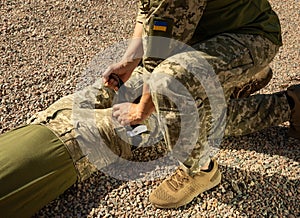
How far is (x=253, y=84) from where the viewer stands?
3.26 m

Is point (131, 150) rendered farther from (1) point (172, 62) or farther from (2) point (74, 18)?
(2) point (74, 18)

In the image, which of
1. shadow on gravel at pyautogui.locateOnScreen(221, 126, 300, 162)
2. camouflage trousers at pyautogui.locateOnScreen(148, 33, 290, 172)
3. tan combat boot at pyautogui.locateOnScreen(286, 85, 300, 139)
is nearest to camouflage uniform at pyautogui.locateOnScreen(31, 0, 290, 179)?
camouflage trousers at pyautogui.locateOnScreen(148, 33, 290, 172)

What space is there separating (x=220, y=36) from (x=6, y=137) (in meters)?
1.36

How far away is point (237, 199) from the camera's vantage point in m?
2.63

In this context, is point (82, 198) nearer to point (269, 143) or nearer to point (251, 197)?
point (251, 197)

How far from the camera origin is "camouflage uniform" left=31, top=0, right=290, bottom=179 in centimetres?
232

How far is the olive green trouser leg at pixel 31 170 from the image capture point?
7.57 feet

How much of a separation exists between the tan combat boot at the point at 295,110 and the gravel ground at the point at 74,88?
10cm

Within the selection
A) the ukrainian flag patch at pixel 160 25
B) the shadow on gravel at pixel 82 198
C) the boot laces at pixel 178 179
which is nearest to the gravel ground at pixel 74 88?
the shadow on gravel at pixel 82 198

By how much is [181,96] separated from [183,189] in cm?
59

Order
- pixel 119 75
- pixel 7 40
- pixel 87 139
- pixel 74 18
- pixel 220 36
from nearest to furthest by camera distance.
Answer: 1. pixel 220 36
2. pixel 87 139
3. pixel 119 75
4. pixel 7 40
5. pixel 74 18

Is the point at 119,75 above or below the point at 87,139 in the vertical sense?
above

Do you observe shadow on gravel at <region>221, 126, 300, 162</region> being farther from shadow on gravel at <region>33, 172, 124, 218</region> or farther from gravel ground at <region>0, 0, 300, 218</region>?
shadow on gravel at <region>33, 172, 124, 218</region>

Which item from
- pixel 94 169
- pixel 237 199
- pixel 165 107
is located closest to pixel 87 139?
pixel 94 169
